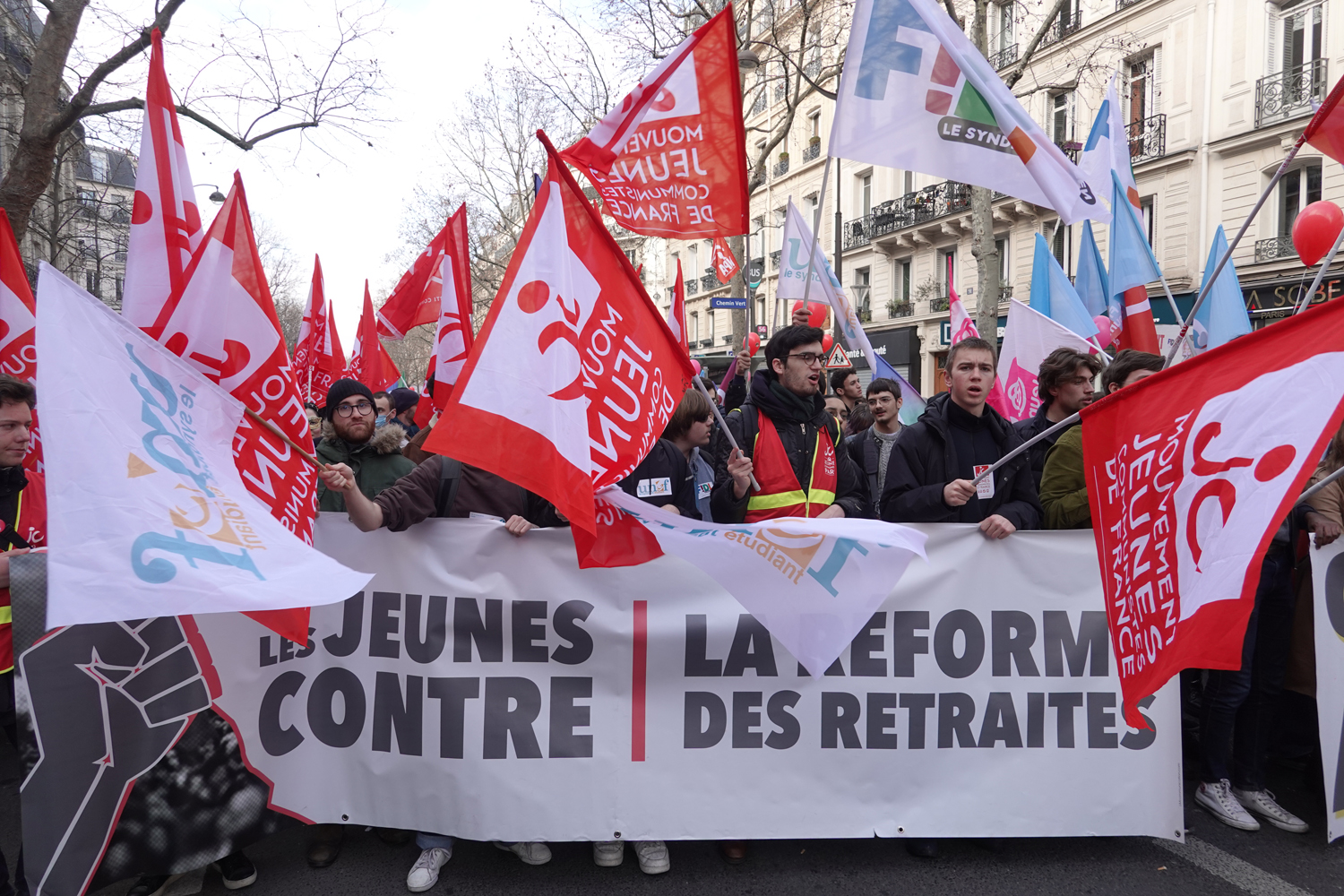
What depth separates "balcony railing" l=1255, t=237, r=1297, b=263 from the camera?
745 inches

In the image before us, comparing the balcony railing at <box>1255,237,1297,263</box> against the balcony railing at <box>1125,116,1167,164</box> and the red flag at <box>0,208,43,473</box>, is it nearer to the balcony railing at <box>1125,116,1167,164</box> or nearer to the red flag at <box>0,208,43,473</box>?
the balcony railing at <box>1125,116,1167,164</box>

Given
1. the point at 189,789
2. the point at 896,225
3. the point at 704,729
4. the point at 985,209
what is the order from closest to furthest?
the point at 189,789 < the point at 704,729 < the point at 985,209 < the point at 896,225

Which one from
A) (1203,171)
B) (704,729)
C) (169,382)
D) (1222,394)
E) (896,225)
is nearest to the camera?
(1222,394)

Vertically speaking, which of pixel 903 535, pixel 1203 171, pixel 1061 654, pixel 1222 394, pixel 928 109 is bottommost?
pixel 1061 654

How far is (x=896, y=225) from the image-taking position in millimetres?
31656

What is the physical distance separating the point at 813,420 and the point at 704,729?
151cm

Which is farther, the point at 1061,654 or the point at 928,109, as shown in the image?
the point at 928,109

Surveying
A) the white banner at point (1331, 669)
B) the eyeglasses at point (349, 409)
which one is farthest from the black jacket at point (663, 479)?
the white banner at point (1331, 669)

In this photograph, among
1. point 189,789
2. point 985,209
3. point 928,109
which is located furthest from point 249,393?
point 985,209

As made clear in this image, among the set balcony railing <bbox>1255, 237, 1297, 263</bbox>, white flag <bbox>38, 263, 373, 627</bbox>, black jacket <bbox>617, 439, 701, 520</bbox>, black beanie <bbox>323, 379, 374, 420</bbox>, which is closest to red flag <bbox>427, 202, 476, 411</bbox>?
black beanie <bbox>323, 379, 374, 420</bbox>

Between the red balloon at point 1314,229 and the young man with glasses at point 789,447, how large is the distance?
18.0ft

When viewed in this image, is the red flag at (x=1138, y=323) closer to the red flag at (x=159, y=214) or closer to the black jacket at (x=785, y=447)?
the black jacket at (x=785, y=447)

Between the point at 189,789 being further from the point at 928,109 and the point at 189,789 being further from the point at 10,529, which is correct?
the point at 928,109

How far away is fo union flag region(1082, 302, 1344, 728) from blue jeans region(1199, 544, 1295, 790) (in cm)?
155
